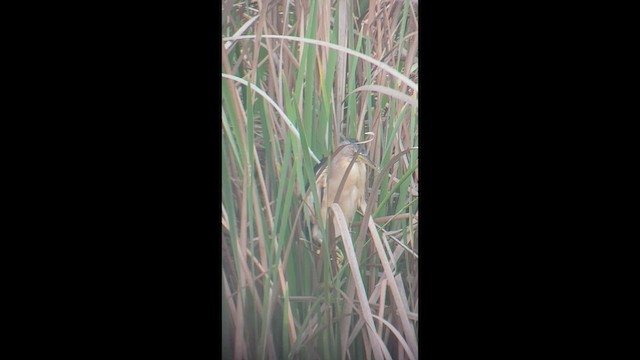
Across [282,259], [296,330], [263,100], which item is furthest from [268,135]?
[296,330]

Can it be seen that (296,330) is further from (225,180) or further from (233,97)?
(233,97)

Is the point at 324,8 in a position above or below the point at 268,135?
above

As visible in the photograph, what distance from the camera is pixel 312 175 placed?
407 centimetres

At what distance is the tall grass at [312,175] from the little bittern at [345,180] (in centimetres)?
3

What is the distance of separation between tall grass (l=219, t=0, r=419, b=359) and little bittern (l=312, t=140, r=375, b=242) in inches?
1.3

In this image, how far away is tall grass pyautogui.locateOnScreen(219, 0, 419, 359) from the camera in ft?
13.3

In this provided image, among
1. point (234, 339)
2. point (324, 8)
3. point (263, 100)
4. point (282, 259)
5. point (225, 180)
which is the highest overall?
point (324, 8)

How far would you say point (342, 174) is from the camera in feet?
13.4

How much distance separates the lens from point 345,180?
4.08m

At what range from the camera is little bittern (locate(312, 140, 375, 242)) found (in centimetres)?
407

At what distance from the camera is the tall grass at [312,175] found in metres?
4.05

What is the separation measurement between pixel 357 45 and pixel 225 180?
2.53ft

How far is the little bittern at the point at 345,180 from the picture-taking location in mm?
4074

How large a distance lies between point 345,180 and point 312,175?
0.45 ft
